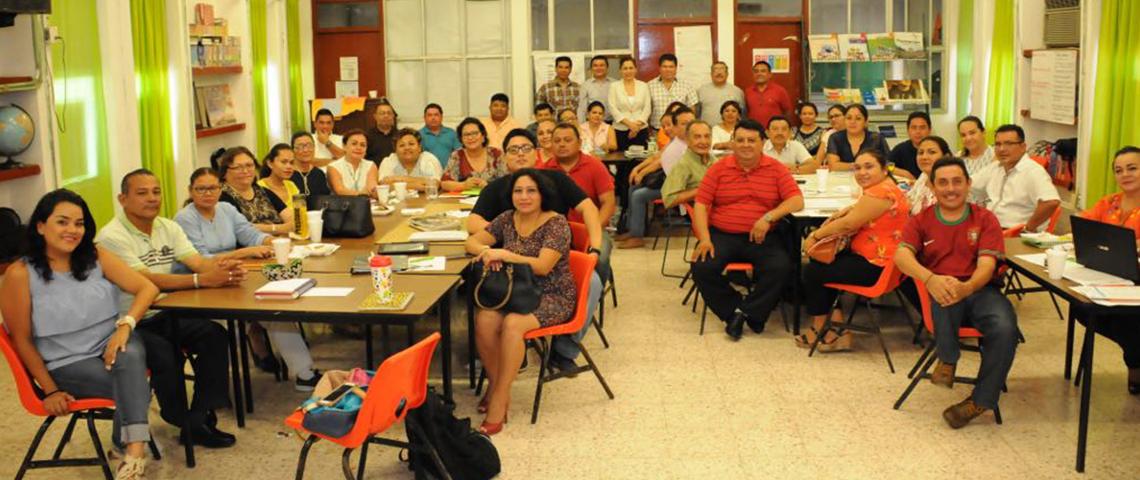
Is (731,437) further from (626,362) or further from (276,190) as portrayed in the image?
(276,190)

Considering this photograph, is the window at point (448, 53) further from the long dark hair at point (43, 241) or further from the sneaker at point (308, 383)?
the long dark hair at point (43, 241)

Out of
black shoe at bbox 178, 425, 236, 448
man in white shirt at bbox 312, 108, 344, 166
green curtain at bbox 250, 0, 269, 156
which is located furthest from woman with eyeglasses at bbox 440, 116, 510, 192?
green curtain at bbox 250, 0, 269, 156

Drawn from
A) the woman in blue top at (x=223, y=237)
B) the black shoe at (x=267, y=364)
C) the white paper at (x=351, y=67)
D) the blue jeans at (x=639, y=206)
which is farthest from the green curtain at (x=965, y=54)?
the woman in blue top at (x=223, y=237)

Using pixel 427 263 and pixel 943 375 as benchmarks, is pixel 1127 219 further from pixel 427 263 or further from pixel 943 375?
pixel 427 263

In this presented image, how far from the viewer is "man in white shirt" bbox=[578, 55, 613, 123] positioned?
36.8 feet

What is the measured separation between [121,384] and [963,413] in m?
3.35

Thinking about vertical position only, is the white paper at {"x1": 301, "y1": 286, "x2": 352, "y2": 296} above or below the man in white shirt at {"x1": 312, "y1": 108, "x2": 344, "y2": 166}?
below

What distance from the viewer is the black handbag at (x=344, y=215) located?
5.61 metres

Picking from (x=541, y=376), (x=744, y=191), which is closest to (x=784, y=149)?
(x=744, y=191)

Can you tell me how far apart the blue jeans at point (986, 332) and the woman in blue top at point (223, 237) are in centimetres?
284

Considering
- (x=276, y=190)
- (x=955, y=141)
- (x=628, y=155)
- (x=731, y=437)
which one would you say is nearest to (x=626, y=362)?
(x=731, y=437)

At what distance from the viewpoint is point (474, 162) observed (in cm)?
762

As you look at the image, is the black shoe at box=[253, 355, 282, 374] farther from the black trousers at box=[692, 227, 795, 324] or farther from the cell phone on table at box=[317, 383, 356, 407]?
the black trousers at box=[692, 227, 795, 324]

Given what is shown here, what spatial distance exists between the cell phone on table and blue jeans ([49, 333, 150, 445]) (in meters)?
0.83
